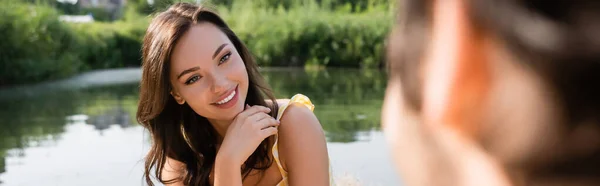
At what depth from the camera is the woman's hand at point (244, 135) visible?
2.17 meters

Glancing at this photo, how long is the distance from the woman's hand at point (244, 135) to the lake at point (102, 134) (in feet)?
2.68

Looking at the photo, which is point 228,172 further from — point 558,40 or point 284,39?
point 284,39

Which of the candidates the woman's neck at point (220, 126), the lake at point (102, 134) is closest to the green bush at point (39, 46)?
the lake at point (102, 134)

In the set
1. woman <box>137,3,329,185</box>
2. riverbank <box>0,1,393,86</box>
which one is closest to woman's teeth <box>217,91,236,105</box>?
woman <box>137,3,329,185</box>

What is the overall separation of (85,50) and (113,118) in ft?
38.0

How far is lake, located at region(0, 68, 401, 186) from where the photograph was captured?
6395mm

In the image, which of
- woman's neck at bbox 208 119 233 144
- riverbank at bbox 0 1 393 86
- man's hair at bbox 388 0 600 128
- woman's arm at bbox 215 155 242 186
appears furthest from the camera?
riverbank at bbox 0 1 393 86

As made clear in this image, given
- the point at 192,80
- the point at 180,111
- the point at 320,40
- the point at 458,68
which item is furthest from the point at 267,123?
the point at 320,40

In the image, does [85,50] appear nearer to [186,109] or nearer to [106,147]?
[106,147]

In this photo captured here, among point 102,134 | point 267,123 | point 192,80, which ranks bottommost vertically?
point 102,134

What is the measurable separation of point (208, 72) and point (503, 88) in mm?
1812

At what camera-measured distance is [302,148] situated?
89.2 inches

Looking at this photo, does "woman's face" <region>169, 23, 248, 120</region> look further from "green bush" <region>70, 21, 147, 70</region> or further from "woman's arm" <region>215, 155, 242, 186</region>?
"green bush" <region>70, 21, 147, 70</region>

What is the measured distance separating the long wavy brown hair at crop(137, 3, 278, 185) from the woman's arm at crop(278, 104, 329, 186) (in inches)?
3.6
